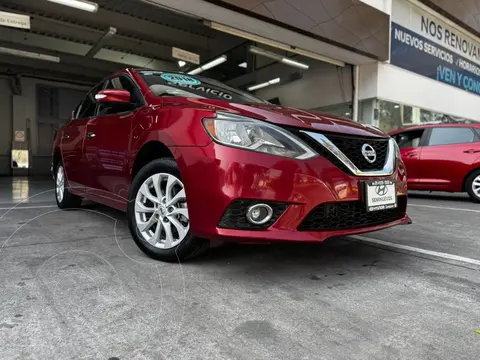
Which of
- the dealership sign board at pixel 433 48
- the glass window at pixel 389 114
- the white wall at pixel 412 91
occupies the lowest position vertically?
the glass window at pixel 389 114

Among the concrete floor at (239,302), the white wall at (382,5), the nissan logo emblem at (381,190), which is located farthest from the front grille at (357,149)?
the white wall at (382,5)

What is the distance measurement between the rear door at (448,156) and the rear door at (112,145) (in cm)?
535

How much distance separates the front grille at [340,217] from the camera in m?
1.99

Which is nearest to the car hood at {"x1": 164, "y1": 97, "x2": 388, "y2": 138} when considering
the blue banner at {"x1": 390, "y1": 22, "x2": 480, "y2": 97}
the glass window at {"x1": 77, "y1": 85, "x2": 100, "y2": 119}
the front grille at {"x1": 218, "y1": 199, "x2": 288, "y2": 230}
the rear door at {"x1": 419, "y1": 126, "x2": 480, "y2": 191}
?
the front grille at {"x1": 218, "y1": 199, "x2": 288, "y2": 230}

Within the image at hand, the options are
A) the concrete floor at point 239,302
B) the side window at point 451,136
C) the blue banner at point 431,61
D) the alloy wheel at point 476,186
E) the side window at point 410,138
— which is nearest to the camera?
the concrete floor at point 239,302

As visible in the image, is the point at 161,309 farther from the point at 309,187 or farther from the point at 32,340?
the point at 309,187

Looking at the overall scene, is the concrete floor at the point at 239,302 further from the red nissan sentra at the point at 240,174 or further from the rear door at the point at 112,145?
the rear door at the point at 112,145

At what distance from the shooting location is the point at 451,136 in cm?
621

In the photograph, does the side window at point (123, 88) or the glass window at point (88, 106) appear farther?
the glass window at point (88, 106)

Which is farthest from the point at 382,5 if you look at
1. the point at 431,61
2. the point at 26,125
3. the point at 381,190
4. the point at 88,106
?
the point at 26,125

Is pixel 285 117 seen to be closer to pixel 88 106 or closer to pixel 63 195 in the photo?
pixel 88 106

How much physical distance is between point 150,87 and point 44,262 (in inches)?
55.0

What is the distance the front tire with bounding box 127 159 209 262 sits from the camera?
221 centimetres

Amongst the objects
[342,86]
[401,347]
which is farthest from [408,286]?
[342,86]
